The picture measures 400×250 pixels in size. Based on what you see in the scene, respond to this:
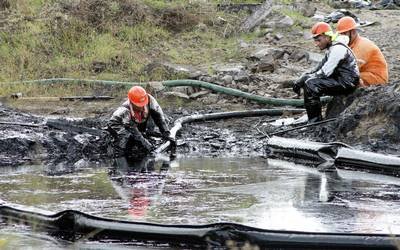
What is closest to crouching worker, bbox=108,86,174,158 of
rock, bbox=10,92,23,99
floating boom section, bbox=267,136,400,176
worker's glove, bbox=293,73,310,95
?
floating boom section, bbox=267,136,400,176

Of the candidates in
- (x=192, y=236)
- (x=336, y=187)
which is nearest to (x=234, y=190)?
(x=336, y=187)

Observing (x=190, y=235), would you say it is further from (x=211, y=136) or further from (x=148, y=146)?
(x=211, y=136)

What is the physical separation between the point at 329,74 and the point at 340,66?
0.20m

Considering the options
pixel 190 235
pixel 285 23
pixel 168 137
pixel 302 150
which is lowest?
pixel 190 235

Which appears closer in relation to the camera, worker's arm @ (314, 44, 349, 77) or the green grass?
worker's arm @ (314, 44, 349, 77)

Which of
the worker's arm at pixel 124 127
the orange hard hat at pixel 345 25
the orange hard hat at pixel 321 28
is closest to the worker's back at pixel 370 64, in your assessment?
the orange hard hat at pixel 345 25

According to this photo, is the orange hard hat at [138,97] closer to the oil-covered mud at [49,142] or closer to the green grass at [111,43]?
the oil-covered mud at [49,142]

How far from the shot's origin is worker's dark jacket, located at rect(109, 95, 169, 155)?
34.8ft

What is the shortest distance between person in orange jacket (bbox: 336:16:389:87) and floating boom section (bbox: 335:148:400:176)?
255 cm

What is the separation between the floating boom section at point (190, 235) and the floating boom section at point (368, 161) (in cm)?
368

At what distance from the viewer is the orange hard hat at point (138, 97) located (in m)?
10.6

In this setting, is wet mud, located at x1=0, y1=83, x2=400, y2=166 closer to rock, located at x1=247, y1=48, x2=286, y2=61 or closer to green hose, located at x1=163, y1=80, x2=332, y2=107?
green hose, located at x1=163, y1=80, x2=332, y2=107

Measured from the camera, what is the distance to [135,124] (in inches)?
423

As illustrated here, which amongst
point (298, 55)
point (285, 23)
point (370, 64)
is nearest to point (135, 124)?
point (370, 64)
